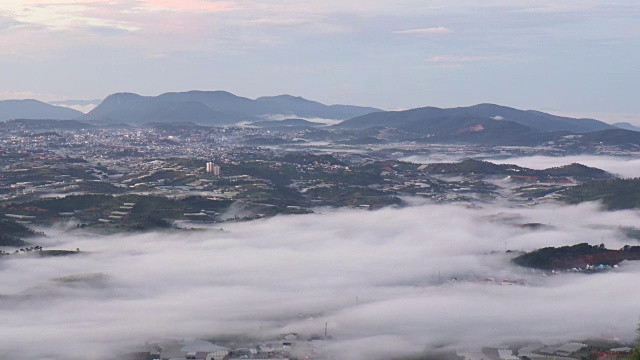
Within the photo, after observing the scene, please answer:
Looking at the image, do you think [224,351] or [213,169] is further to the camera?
[213,169]

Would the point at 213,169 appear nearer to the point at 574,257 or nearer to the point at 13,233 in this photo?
the point at 13,233

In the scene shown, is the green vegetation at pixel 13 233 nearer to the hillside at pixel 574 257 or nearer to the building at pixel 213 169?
the hillside at pixel 574 257

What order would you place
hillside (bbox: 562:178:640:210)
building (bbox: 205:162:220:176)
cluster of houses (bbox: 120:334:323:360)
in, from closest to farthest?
cluster of houses (bbox: 120:334:323:360) → hillside (bbox: 562:178:640:210) → building (bbox: 205:162:220:176)

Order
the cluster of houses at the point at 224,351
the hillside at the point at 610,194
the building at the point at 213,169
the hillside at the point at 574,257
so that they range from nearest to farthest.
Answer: the cluster of houses at the point at 224,351 → the hillside at the point at 574,257 → the hillside at the point at 610,194 → the building at the point at 213,169

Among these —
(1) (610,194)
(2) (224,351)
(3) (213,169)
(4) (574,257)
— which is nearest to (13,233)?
(2) (224,351)

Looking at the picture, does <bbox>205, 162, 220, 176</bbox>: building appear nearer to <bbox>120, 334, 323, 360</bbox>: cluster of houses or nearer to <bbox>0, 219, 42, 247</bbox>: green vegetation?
<bbox>0, 219, 42, 247</bbox>: green vegetation

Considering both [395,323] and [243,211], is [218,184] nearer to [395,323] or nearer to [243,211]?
[243,211]

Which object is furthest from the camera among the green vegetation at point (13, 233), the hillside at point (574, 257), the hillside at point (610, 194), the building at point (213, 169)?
the building at point (213, 169)

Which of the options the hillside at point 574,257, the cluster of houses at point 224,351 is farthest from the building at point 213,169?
the cluster of houses at point 224,351

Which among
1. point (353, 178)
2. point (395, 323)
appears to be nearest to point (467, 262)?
point (395, 323)

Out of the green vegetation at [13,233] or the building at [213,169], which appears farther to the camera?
the building at [213,169]

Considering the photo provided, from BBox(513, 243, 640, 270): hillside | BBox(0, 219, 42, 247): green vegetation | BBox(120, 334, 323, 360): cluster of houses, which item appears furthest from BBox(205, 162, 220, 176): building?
BBox(120, 334, 323, 360): cluster of houses
